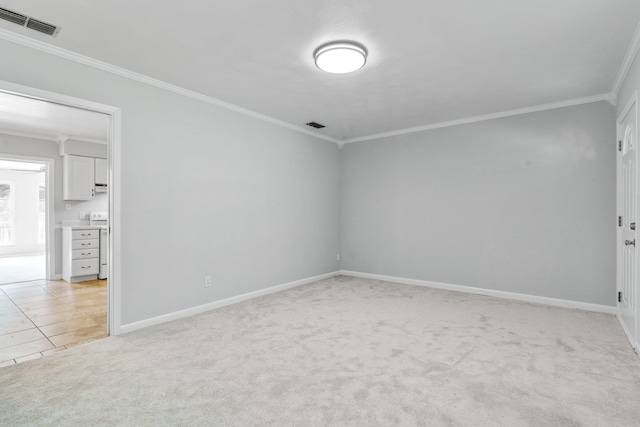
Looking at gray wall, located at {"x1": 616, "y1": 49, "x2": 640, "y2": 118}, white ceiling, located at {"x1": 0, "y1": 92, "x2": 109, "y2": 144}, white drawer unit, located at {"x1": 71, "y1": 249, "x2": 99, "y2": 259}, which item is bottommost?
white drawer unit, located at {"x1": 71, "y1": 249, "x2": 99, "y2": 259}

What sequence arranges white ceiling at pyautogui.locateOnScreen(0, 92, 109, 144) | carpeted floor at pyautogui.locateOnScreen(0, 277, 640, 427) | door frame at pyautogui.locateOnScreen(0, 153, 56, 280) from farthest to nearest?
door frame at pyautogui.locateOnScreen(0, 153, 56, 280) → white ceiling at pyautogui.locateOnScreen(0, 92, 109, 144) → carpeted floor at pyautogui.locateOnScreen(0, 277, 640, 427)

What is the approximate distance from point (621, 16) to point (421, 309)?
124 inches

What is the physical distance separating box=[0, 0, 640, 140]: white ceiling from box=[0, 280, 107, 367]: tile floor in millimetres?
2576

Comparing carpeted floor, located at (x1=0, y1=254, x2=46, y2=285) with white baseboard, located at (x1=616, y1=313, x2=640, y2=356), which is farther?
carpeted floor, located at (x1=0, y1=254, x2=46, y2=285)

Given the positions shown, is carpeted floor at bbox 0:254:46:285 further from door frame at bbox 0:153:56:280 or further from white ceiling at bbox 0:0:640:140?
white ceiling at bbox 0:0:640:140

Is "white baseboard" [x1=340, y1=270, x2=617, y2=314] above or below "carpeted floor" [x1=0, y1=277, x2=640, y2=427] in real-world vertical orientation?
above

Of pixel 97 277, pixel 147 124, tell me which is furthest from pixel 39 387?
pixel 97 277

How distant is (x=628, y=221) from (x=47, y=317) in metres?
6.22

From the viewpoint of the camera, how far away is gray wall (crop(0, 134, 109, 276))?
555cm

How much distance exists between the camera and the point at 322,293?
4770 mm

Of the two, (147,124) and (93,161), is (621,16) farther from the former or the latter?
(93,161)

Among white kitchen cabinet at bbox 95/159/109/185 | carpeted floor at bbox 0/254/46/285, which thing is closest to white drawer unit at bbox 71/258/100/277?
carpeted floor at bbox 0/254/46/285

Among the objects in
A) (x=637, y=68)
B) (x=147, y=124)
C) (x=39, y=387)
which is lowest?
(x=39, y=387)

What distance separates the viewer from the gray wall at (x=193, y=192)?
126 inches
